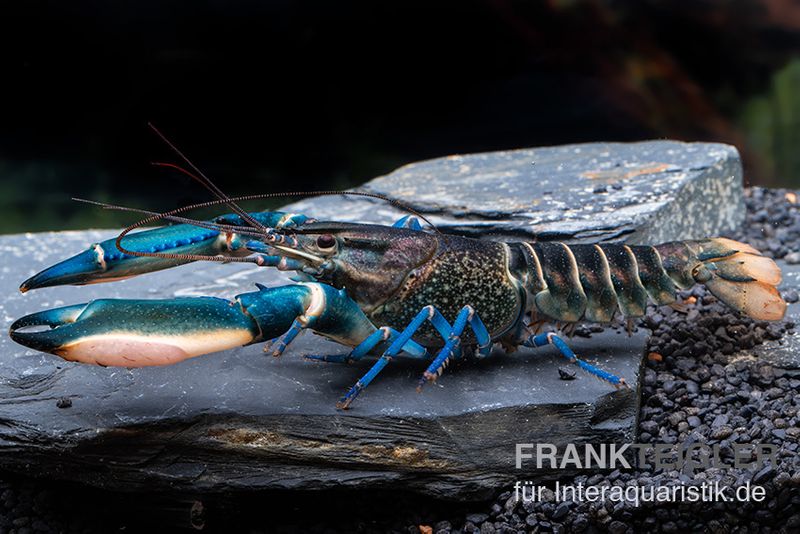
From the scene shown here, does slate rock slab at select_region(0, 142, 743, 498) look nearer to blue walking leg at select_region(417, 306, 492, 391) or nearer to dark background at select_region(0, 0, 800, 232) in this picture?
blue walking leg at select_region(417, 306, 492, 391)

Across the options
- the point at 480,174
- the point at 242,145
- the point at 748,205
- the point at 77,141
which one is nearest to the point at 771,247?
the point at 748,205

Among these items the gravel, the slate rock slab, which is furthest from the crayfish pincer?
the gravel

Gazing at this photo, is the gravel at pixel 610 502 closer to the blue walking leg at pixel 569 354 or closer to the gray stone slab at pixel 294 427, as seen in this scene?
the gray stone slab at pixel 294 427

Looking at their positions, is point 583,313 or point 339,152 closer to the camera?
point 583,313

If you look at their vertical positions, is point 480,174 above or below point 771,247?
above

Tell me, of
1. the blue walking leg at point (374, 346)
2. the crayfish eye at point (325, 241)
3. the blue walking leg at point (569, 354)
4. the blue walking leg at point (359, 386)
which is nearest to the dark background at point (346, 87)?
the blue walking leg at point (569, 354)

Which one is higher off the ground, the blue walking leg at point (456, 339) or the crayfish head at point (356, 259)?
the crayfish head at point (356, 259)

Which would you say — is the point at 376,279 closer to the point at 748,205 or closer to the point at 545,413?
the point at 545,413
